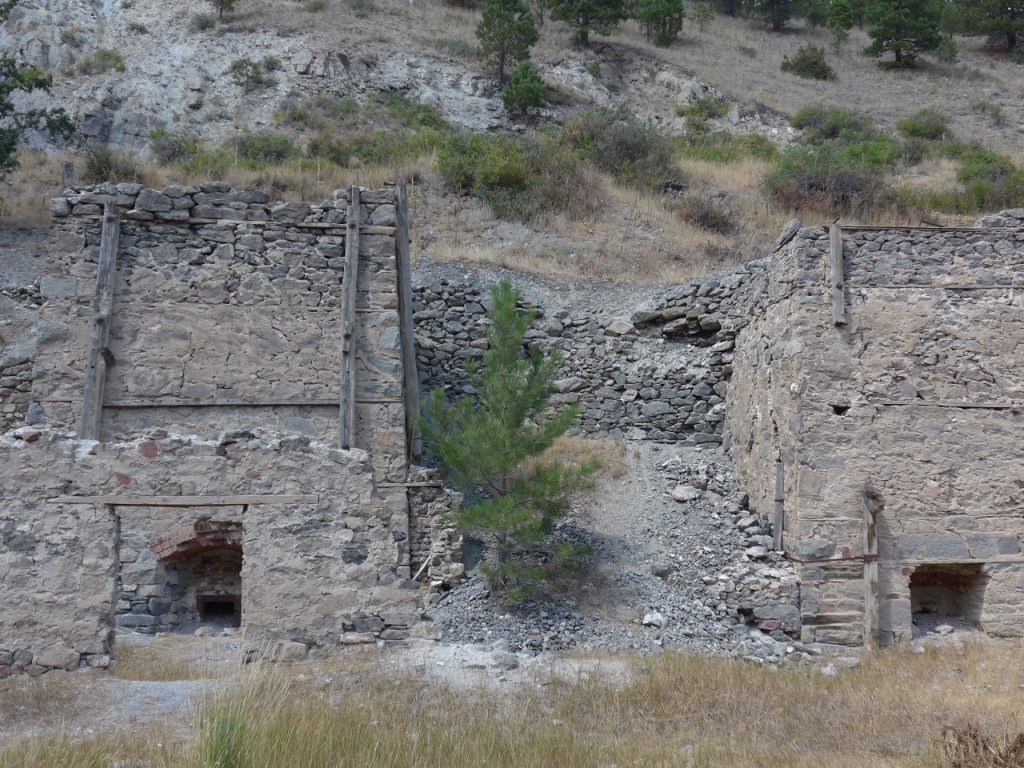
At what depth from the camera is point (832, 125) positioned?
103 ft

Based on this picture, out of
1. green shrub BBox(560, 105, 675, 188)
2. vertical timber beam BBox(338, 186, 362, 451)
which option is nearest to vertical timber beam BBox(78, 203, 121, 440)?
vertical timber beam BBox(338, 186, 362, 451)

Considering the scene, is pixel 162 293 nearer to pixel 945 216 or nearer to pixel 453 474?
pixel 453 474

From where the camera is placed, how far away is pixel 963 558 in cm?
981

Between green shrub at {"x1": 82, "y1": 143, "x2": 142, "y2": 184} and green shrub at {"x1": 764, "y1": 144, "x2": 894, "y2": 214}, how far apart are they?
51.6ft

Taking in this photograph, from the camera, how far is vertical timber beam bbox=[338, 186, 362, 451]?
10617mm

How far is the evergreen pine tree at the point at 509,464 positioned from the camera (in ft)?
32.9

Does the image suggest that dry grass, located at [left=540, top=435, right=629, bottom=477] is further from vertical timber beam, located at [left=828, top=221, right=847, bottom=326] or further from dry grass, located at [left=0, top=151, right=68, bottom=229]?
dry grass, located at [left=0, top=151, right=68, bottom=229]

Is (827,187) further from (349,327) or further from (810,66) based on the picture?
(810,66)

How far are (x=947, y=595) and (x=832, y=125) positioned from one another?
24.5 m

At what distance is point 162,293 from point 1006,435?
32.6ft

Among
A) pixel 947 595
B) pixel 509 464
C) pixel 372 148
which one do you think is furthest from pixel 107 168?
pixel 947 595

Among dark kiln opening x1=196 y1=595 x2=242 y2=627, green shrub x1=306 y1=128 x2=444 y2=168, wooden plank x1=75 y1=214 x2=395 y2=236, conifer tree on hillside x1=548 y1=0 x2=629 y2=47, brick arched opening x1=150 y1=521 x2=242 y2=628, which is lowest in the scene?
dark kiln opening x1=196 y1=595 x2=242 y2=627

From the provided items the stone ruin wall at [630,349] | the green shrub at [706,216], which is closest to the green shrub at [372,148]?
the green shrub at [706,216]

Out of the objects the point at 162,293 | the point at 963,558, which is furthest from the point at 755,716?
the point at 162,293
